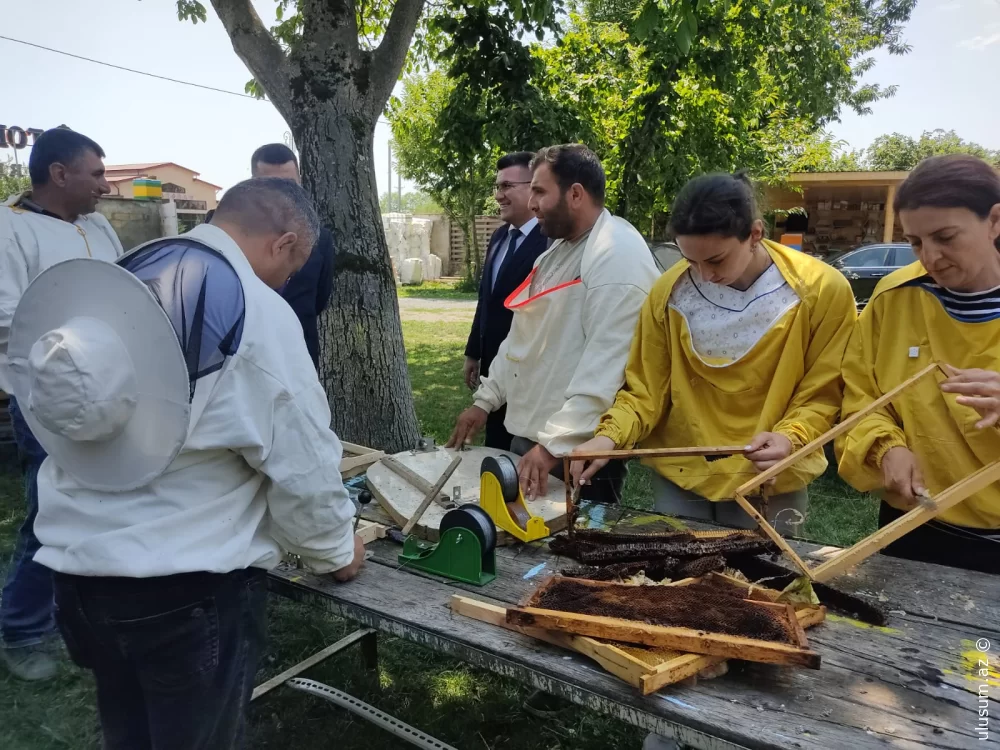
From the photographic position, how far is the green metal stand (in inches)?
→ 77.3

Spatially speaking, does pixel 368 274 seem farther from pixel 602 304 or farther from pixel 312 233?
pixel 312 233

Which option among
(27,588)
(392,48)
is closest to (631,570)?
(27,588)

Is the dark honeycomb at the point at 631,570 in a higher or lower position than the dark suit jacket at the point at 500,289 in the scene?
lower

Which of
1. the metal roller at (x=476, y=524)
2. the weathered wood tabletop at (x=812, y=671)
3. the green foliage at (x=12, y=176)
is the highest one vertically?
the green foliage at (x=12, y=176)

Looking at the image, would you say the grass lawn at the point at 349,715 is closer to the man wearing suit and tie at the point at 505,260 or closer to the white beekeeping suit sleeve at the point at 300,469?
the man wearing suit and tie at the point at 505,260

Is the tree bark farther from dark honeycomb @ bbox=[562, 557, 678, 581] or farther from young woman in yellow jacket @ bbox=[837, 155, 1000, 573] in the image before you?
young woman in yellow jacket @ bbox=[837, 155, 1000, 573]

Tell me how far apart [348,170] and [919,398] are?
370 centimetres

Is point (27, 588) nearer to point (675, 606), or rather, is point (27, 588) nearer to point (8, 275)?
point (8, 275)

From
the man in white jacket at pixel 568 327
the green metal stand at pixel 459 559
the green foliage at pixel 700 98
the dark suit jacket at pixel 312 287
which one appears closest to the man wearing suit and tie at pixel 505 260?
the man in white jacket at pixel 568 327

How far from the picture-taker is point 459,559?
1997mm

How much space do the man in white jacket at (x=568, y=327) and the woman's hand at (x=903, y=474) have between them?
0.86 m

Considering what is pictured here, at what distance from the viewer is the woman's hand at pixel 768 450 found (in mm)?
1960

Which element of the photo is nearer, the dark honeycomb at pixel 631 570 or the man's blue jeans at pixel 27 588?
the dark honeycomb at pixel 631 570

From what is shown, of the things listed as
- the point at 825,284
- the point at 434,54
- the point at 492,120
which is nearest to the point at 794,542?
the point at 825,284
